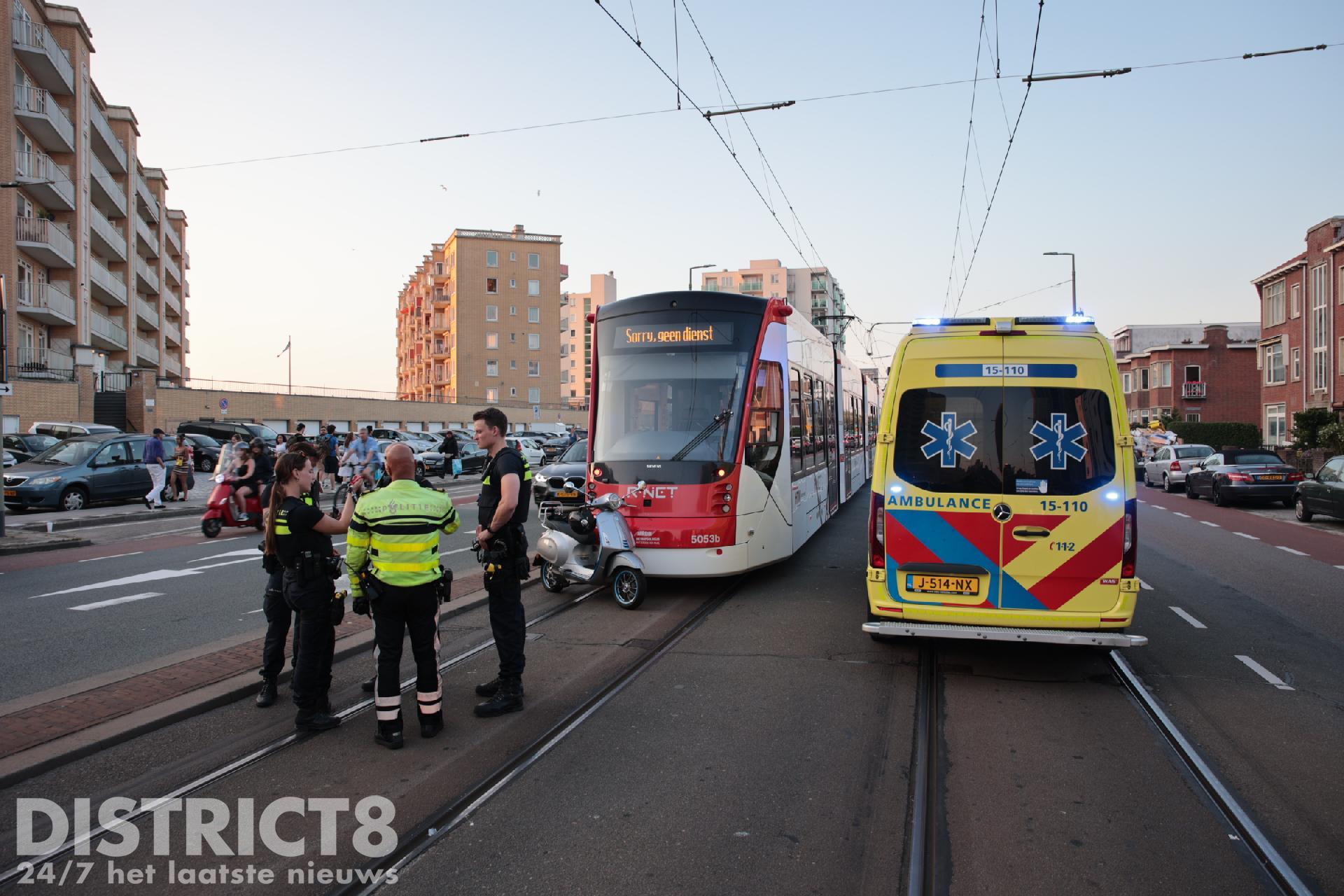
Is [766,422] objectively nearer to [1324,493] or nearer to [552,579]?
[552,579]

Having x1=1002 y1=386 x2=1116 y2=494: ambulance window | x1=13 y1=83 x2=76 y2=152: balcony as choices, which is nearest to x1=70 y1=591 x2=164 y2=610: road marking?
x1=1002 y1=386 x2=1116 y2=494: ambulance window

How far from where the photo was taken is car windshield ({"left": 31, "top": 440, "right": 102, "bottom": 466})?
786 inches

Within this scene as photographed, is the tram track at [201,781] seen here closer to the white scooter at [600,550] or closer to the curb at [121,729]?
the curb at [121,729]

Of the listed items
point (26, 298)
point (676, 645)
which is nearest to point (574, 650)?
point (676, 645)

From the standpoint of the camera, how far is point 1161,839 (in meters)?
3.95

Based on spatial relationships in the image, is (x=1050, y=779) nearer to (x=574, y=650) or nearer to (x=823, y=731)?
(x=823, y=731)

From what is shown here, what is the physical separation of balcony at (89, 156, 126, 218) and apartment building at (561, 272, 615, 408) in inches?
3560

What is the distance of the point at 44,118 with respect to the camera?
34.1 m

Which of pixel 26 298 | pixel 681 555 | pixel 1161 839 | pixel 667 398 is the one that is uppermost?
pixel 26 298

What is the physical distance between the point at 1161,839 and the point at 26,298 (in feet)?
138

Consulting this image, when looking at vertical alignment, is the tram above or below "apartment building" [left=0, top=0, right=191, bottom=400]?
below

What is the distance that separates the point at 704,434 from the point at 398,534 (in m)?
4.83

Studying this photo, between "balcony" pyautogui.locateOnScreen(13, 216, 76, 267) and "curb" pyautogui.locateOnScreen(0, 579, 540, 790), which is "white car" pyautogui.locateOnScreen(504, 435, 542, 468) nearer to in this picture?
"balcony" pyautogui.locateOnScreen(13, 216, 76, 267)

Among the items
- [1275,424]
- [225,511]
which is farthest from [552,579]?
[1275,424]
